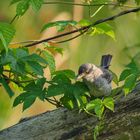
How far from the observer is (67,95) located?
3.20 meters

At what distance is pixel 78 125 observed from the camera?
3150mm

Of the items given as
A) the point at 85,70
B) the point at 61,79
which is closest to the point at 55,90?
the point at 61,79

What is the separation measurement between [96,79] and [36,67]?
75 cm

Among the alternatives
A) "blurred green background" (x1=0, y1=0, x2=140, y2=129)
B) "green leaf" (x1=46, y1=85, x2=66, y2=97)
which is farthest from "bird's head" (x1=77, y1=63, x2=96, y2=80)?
"blurred green background" (x1=0, y1=0, x2=140, y2=129)

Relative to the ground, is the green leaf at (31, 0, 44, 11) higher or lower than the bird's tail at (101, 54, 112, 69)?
higher

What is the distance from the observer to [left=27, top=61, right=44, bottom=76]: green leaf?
3.10 metres

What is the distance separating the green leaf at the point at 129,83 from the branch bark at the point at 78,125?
20cm

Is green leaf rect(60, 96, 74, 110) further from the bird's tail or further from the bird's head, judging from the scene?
the bird's tail

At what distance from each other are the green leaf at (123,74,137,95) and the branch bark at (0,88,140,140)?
0.20 meters

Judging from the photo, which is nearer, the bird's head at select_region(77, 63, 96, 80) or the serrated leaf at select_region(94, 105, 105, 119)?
the serrated leaf at select_region(94, 105, 105, 119)

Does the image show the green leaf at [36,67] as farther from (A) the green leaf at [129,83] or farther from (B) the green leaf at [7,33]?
(A) the green leaf at [129,83]

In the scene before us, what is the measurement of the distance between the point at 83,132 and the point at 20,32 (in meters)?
2.36

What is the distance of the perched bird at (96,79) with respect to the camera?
3512 millimetres

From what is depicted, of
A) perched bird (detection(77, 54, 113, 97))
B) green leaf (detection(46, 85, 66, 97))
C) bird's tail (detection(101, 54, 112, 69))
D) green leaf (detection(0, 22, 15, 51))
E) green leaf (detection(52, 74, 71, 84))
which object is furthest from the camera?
bird's tail (detection(101, 54, 112, 69))
